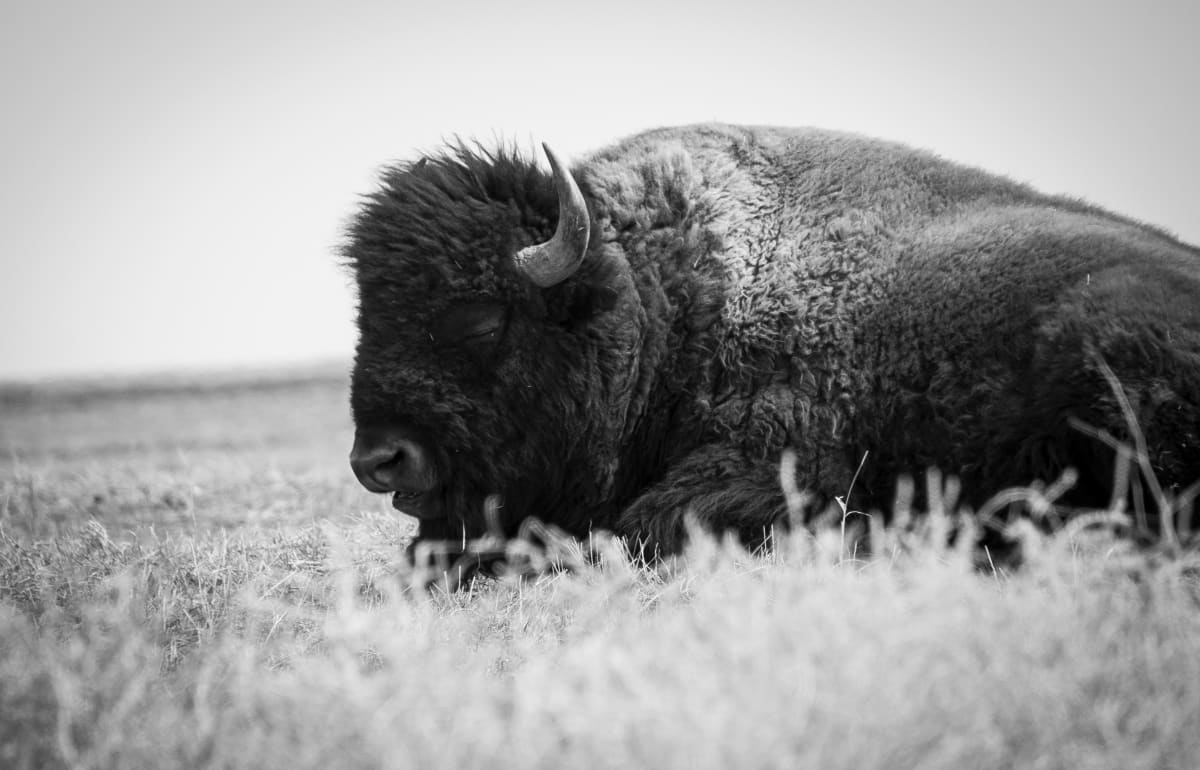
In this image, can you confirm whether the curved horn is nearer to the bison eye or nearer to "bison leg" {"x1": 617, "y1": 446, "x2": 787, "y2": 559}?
the bison eye

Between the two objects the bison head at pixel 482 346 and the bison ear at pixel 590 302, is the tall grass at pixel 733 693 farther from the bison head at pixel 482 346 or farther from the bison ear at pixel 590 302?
the bison ear at pixel 590 302

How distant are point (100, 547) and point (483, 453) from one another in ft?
6.49

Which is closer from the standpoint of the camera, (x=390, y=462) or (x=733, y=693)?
(x=733, y=693)

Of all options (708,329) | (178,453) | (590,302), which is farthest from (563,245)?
(178,453)

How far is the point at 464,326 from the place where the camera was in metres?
4.54

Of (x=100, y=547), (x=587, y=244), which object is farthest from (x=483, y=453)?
(x=100, y=547)

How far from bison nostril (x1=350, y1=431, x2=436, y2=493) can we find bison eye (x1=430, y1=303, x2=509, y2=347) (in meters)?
0.47

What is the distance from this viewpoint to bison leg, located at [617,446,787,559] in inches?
172

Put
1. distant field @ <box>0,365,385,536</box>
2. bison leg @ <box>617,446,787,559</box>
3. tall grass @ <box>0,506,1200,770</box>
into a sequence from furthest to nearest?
distant field @ <box>0,365,385,536</box>, bison leg @ <box>617,446,787,559</box>, tall grass @ <box>0,506,1200,770</box>

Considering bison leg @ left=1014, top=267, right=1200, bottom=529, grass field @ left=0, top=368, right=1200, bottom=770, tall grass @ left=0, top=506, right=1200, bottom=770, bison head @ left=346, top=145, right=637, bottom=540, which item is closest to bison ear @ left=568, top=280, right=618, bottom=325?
bison head @ left=346, top=145, right=637, bottom=540

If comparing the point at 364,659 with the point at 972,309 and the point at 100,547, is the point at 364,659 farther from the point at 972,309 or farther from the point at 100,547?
the point at 972,309

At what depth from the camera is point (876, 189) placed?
489cm

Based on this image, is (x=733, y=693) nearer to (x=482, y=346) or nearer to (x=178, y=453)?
(x=482, y=346)

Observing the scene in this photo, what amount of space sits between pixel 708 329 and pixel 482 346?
3.29ft
